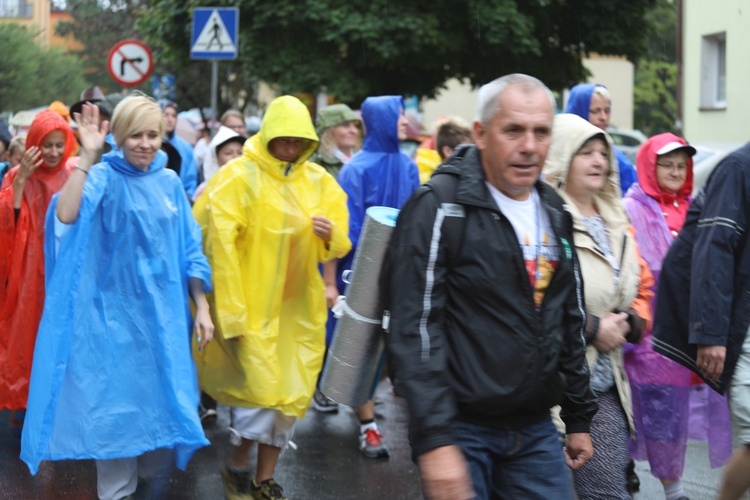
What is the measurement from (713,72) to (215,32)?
17746 mm

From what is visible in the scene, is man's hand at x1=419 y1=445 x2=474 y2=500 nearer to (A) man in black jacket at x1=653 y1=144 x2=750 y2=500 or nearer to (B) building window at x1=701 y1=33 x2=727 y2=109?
(A) man in black jacket at x1=653 y1=144 x2=750 y2=500

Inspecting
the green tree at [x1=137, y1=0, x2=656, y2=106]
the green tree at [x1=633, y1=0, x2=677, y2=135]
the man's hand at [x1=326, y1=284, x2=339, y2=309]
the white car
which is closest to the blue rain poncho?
the man's hand at [x1=326, y1=284, x2=339, y2=309]

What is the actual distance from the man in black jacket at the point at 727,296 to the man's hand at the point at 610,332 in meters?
0.32

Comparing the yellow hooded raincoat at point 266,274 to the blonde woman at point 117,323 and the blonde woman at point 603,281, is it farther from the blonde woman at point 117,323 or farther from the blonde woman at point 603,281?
the blonde woman at point 603,281

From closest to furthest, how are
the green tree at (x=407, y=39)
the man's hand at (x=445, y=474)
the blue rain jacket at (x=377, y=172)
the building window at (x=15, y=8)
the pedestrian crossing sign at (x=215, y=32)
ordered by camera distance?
the man's hand at (x=445, y=474) < the blue rain jacket at (x=377, y=172) < the pedestrian crossing sign at (x=215, y=32) < the green tree at (x=407, y=39) < the building window at (x=15, y=8)

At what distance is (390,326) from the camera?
3443 millimetres

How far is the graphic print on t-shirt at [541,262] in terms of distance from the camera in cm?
359

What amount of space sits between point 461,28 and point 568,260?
2110cm

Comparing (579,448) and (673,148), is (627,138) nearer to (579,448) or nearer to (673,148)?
(673,148)

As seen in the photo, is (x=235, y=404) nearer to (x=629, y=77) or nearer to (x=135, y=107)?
(x=135, y=107)

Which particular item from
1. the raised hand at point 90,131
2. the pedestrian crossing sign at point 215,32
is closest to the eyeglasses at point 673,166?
the raised hand at point 90,131

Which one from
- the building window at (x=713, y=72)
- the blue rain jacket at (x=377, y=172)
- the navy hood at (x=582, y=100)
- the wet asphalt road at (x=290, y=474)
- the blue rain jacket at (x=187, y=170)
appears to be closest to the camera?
the wet asphalt road at (x=290, y=474)

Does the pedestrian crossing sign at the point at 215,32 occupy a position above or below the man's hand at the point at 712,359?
above

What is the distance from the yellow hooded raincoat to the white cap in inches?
69.1
